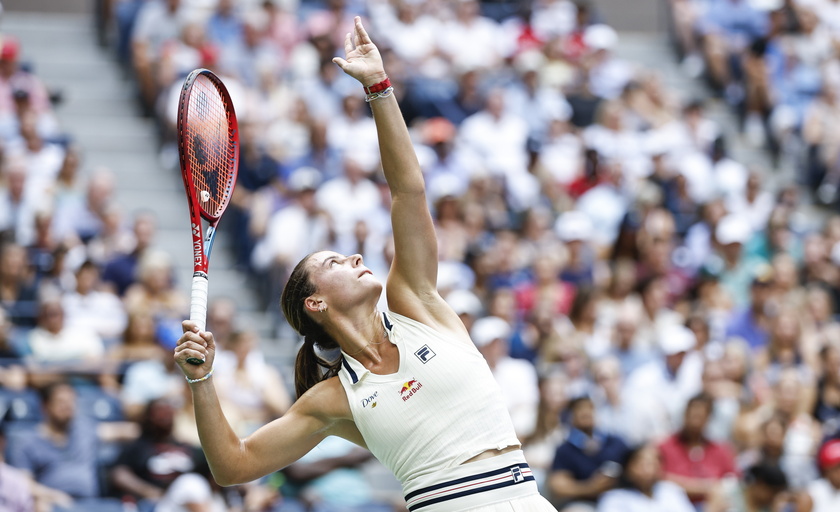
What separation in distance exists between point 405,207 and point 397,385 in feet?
2.19

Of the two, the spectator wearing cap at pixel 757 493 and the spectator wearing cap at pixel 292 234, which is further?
the spectator wearing cap at pixel 292 234

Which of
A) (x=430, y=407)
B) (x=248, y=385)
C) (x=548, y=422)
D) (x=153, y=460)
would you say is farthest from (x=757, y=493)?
(x=430, y=407)

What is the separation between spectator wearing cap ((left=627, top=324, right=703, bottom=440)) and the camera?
9.69m

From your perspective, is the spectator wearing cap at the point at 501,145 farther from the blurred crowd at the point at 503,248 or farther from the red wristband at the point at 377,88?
the red wristband at the point at 377,88

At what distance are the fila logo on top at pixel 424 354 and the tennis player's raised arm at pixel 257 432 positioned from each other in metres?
0.34

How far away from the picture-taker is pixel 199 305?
4.58 m

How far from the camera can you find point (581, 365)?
9852 mm

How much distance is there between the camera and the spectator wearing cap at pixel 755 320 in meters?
11.3

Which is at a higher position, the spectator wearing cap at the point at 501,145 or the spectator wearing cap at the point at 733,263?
the spectator wearing cap at the point at 501,145

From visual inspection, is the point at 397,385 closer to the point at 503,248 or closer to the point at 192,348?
the point at 192,348

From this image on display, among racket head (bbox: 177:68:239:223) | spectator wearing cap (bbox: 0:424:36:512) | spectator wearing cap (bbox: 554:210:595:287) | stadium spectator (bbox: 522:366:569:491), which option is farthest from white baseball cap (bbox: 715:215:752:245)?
racket head (bbox: 177:68:239:223)

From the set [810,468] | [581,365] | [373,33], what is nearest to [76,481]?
[581,365]

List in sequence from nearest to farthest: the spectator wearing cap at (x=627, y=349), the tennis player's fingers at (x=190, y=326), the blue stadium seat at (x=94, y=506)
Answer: the tennis player's fingers at (x=190, y=326) < the blue stadium seat at (x=94, y=506) < the spectator wearing cap at (x=627, y=349)

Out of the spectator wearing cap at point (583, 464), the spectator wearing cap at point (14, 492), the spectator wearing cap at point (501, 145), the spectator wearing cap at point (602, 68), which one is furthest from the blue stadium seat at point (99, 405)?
the spectator wearing cap at point (602, 68)
